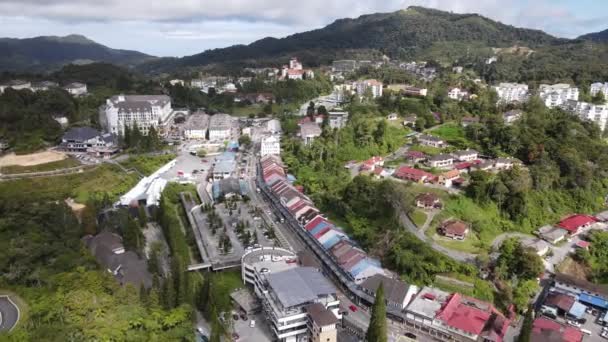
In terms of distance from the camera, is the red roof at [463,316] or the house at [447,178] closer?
the red roof at [463,316]

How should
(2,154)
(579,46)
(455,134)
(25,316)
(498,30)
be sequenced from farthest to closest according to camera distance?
(498,30)
(579,46)
(455,134)
(2,154)
(25,316)

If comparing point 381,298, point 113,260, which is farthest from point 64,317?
point 381,298

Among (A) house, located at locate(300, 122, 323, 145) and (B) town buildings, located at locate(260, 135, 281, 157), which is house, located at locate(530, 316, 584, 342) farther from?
(B) town buildings, located at locate(260, 135, 281, 157)

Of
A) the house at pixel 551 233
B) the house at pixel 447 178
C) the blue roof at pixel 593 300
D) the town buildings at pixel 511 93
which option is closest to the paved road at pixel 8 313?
the house at pixel 447 178

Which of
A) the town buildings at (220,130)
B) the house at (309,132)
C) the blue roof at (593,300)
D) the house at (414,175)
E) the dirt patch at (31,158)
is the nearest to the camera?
the blue roof at (593,300)

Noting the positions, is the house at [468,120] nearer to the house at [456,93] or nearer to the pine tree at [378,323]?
the house at [456,93]

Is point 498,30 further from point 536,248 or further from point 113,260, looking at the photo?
point 113,260
